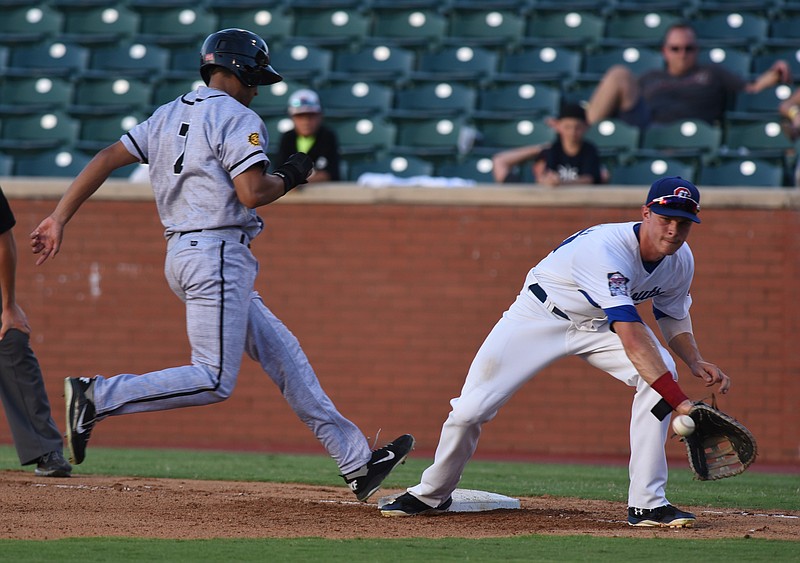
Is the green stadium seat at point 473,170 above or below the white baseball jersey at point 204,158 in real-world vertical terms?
above

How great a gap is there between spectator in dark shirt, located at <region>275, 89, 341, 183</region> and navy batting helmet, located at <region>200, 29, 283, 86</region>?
525 centimetres

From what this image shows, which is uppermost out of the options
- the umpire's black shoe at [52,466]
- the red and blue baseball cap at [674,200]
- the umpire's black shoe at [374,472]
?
the red and blue baseball cap at [674,200]

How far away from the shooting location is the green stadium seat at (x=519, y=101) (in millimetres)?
12469

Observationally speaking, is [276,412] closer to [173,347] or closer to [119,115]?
[173,347]

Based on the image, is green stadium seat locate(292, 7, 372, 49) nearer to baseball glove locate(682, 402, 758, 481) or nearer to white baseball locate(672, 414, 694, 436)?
baseball glove locate(682, 402, 758, 481)

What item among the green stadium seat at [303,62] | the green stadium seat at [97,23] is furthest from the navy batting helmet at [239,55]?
the green stadium seat at [97,23]

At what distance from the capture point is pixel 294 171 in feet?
18.1

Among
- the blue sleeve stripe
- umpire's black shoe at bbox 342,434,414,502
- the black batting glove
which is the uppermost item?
the black batting glove

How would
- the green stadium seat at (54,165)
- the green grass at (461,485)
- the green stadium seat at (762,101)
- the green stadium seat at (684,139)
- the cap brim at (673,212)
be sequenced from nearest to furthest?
the green grass at (461,485), the cap brim at (673,212), the green stadium seat at (684,139), the green stadium seat at (54,165), the green stadium seat at (762,101)

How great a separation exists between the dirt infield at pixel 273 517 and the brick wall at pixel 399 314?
395cm

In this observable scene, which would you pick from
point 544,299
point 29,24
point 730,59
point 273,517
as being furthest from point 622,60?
point 273,517

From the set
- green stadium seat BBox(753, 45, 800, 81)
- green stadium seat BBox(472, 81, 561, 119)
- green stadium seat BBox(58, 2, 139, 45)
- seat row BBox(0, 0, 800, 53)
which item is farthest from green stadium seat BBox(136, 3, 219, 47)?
green stadium seat BBox(753, 45, 800, 81)

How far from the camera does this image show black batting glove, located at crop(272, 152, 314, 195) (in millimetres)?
5453

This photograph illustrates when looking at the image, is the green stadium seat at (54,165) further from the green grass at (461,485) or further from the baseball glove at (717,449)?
the baseball glove at (717,449)
